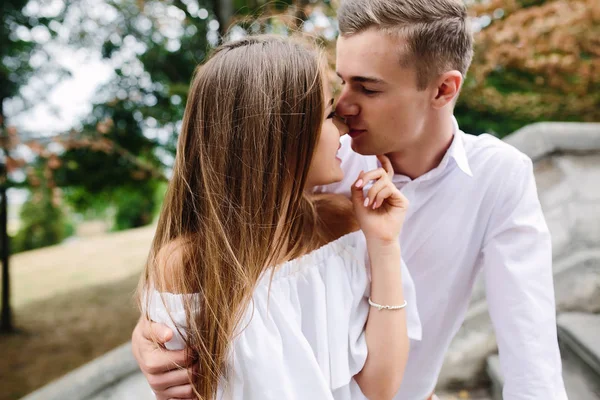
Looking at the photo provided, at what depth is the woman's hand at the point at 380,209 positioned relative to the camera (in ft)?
4.45

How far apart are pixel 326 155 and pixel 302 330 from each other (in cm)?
49

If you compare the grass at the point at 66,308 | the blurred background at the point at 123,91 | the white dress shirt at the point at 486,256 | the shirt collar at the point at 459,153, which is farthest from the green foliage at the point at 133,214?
the shirt collar at the point at 459,153

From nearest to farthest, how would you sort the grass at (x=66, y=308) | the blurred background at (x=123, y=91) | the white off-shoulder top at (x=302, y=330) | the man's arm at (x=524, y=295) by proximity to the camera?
the white off-shoulder top at (x=302, y=330), the man's arm at (x=524, y=295), the blurred background at (x=123, y=91), the grass at (x=66, y=308)

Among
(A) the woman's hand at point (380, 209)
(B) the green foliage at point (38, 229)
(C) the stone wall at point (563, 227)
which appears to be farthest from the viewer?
(B) the green foliage at point (38, 229)

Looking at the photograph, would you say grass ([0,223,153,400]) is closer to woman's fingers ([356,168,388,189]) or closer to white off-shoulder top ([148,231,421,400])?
white off-shoulder top ([148,231,421,400])

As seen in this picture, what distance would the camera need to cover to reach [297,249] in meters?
1.38

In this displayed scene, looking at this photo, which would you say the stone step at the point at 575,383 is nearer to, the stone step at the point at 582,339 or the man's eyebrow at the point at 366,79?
the stone step at the point at 582,339

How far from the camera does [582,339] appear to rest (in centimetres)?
259

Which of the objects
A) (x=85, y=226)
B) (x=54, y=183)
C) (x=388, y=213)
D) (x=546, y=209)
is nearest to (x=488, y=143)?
(x=388, y=213)

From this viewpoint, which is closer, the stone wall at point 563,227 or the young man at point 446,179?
the young man at point 446,179

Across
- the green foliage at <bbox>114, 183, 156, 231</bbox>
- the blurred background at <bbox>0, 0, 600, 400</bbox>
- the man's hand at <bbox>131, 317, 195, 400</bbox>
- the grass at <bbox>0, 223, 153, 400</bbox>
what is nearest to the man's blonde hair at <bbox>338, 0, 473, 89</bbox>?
the man's hand at <bbox>131, 317, 195, 400</bbox>

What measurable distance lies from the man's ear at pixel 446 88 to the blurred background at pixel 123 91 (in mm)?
2368

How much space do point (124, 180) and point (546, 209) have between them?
415 centimetres

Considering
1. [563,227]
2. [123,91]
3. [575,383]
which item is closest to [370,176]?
[575,383]
